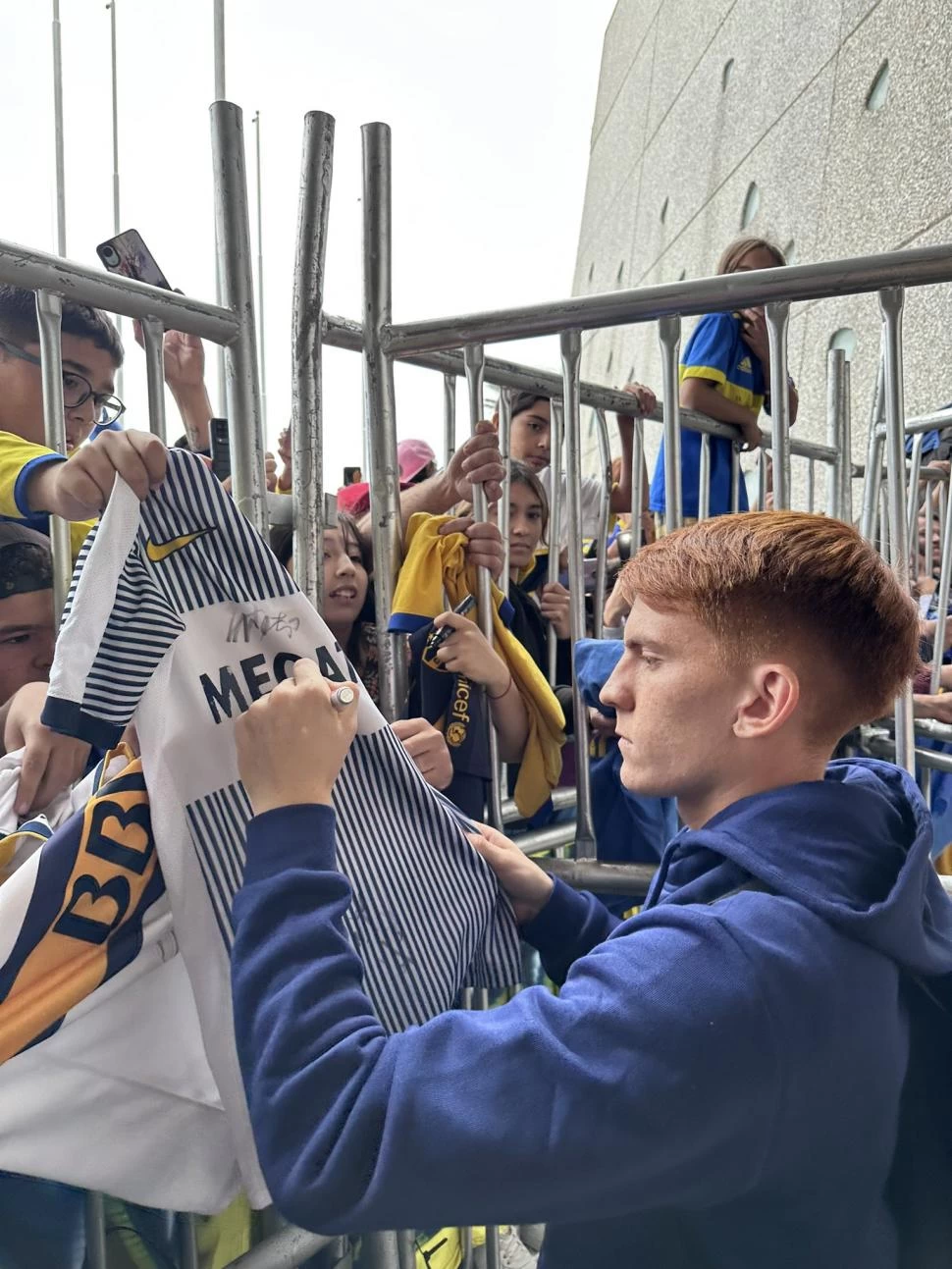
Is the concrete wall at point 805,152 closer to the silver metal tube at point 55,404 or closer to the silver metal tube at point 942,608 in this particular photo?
the silver metal tube at point 942,608

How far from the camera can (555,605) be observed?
95.8 inches

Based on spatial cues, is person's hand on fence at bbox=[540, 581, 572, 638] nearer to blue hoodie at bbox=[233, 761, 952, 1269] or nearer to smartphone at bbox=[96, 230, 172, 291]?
smartphone at bbox=[96, 230, 172, 291]

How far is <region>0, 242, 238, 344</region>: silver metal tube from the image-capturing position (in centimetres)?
126

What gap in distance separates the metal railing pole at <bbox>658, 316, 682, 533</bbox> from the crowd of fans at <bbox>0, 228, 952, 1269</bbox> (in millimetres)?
215

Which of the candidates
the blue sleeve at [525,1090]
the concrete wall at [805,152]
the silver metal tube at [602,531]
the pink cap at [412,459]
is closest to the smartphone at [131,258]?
the blue sleeve at [525,1090]

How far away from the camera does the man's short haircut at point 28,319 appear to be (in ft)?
4.66

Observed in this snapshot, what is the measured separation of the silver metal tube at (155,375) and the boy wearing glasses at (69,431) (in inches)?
3.9

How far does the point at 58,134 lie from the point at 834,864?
13.8m

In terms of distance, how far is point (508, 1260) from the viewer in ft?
7.88

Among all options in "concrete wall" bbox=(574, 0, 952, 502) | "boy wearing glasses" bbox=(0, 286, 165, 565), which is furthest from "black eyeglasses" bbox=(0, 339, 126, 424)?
"concrete wall" bbox=(574, 0, 952, 502)

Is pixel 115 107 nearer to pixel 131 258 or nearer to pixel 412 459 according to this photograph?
pixel 412 459

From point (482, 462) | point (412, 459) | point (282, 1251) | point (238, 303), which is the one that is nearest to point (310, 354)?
point (238, 303)

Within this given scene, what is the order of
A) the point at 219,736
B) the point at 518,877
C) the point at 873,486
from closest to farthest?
the point at 219,736 < the point at 518,877 < the point at 873,486

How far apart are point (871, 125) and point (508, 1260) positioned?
6.30 metres
